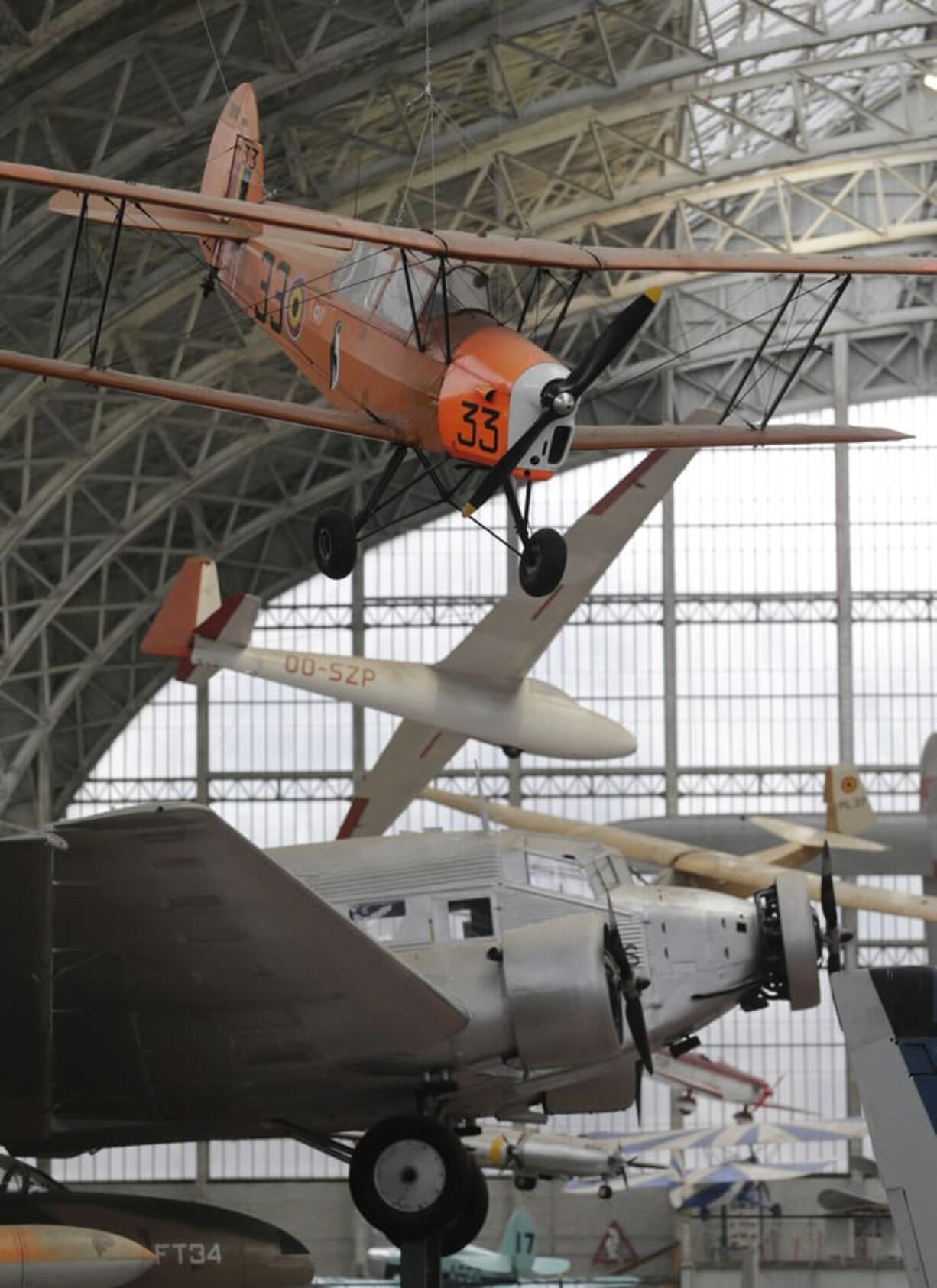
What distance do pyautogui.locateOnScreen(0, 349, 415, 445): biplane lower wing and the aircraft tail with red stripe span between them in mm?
8061

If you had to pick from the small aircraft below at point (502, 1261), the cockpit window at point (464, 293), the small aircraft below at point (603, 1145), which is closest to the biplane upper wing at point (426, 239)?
the cockpit window at point (464, 293)

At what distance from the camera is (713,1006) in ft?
48.2

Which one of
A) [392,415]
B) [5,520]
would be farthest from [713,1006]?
[5,520]

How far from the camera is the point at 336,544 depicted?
49.2 ft

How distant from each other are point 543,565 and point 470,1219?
15.2 ft

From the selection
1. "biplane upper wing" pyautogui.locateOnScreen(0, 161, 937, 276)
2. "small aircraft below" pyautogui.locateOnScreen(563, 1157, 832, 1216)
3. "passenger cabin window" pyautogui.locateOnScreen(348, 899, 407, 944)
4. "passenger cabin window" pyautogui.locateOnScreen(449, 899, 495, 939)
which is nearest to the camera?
"biplane upper wing" pyautogui.locateOnScreen(0, 161, 937, 276)

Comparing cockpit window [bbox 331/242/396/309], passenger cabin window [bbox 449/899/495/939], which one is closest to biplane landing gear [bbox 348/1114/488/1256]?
passenger cabin window [bbox 449/899/495/939]

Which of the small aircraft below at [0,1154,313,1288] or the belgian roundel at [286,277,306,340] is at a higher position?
the belgian roundel at [286,277,306,340]

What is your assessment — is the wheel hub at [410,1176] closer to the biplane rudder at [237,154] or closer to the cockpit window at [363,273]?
the cockpit window at [363,273]

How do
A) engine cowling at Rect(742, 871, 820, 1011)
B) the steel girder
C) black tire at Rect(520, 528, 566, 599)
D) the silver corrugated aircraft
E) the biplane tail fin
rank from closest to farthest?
the silver corrugated aircraft → black tire at Rect(520, 528, 566, 599) → engine cowling at Rect(742, 871, 820, 1011) → the biplane tail fin → the steel girder

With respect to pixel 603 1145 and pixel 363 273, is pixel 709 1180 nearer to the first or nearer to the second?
pixel 603 1145

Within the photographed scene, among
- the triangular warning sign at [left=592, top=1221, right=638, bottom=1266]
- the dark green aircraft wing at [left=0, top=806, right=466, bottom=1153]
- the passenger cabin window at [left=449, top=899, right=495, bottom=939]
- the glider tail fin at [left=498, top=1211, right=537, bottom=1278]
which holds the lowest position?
the triangular warning sign at [left=592, top=1221, right=638, bottom=1266]

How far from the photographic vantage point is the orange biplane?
12656 millimetres

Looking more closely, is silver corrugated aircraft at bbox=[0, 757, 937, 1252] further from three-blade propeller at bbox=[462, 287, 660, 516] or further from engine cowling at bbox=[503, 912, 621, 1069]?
three-blade propeller at bbox=[462, 287, 660, 516]
